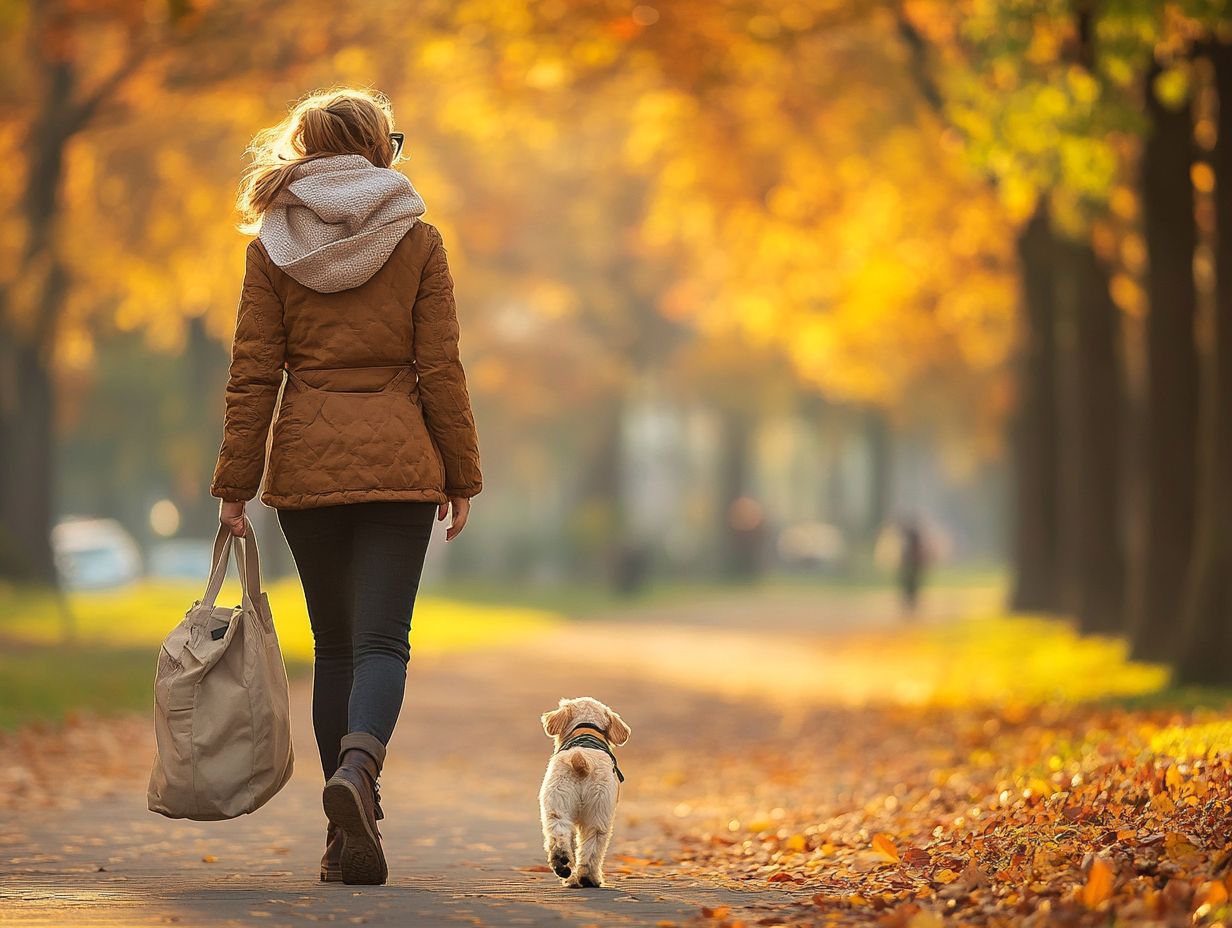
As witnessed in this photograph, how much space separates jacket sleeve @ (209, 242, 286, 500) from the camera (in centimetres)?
593

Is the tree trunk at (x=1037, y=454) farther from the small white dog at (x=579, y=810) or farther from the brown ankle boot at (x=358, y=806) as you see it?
the brown ankle boot at (x=358, y=806)

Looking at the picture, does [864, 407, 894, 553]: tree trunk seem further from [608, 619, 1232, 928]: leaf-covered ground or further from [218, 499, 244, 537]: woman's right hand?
[218, 499, 244, 537]: woman's right hand

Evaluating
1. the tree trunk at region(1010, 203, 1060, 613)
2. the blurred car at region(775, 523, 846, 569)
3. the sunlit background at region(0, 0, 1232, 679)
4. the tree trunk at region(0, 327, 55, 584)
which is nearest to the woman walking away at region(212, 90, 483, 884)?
the sunlit background at region(0, 0, 1232, 679)

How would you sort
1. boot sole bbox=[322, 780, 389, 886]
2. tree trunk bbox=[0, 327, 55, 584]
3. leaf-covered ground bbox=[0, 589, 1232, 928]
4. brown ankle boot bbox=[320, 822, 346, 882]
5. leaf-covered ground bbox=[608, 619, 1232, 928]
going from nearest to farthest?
leaf-covered ground bbox=[608, 619, 1232, 928], leaf-covered ground bbox=[0, 589, 1232, 928], boot sole bbox=[322, 780, 389, 886], brown ankle boot bbox=[320, 822, 346, 882], tree trunk bbox=[0, 327, 55, 584]

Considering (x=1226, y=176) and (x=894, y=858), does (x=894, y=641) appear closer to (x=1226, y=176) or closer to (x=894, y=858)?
(x=1226, y=176)

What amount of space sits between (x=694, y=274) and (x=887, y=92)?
1959 centimetres

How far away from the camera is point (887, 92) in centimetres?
2403

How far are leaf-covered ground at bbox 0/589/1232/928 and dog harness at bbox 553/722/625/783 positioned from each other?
1.36ft

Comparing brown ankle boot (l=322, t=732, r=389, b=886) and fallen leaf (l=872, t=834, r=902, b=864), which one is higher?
brown ankle boot (l=322, t=732, r=389, b=886)

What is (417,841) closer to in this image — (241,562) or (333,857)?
(333,857)

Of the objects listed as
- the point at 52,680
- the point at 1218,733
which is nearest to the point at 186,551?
the point at 52,680

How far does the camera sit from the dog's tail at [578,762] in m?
6.13

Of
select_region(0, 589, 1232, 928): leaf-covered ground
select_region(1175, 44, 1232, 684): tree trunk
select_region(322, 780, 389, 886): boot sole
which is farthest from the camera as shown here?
select_region(1175, 44, 1232, 684): tree trunk

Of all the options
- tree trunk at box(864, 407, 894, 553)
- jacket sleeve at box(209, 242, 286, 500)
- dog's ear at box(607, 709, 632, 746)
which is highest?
tree trunk at box(864, 407, 894, 553)
